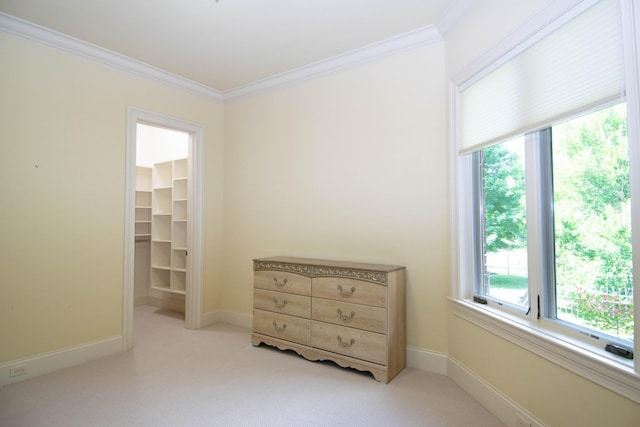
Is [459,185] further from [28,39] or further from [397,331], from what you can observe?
[28,39]

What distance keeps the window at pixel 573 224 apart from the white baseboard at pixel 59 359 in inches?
132

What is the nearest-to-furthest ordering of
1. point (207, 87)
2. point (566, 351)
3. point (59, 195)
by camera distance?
point (566, 351)
point (59, 195)
point (207, 87)

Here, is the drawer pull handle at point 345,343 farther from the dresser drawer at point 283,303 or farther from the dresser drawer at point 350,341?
the dresser drawer at point 283,303

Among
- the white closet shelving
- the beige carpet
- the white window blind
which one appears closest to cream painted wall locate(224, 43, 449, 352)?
the white window blind

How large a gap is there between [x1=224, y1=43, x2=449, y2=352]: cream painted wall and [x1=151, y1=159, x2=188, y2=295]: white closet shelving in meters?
0.88

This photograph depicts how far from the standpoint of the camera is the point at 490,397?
2137mm

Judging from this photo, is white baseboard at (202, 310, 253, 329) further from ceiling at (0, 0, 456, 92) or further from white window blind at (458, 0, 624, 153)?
white window blind at (458, 0, 624, 153)

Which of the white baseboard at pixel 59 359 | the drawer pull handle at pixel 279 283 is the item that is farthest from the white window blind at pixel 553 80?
the white baseboard at pixel 59 359

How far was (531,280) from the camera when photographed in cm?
194

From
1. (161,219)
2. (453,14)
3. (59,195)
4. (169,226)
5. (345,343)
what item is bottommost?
(345,343)

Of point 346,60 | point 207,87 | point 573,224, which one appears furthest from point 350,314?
point 207,87

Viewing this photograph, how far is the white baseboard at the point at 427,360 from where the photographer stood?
270cm

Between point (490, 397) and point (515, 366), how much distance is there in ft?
1.18

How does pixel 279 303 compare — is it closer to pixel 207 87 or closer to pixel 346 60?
pixel 346 60
